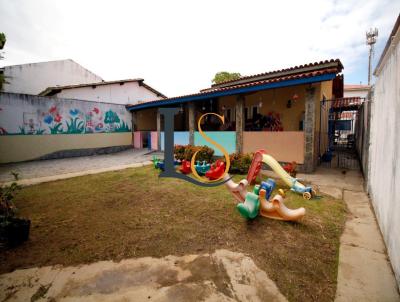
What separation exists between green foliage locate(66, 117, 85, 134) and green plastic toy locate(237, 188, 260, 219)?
43.7ft

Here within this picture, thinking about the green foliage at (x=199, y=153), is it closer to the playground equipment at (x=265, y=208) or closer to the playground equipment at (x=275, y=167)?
the playground equipment at (x=275, y=167)

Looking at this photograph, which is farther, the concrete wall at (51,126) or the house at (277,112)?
the concrete wall at (51,126)

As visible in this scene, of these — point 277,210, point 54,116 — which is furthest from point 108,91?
point 277,210

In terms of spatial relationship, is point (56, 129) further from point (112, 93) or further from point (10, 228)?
point (10, 228)

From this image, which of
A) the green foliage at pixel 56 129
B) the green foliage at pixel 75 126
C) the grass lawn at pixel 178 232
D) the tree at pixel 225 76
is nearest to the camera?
the grass lawn at pixel 178 232

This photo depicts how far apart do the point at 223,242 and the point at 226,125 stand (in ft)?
34.5

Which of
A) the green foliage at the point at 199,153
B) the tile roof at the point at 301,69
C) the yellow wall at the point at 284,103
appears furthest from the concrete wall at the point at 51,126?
the yellow wall at the point at 284,103

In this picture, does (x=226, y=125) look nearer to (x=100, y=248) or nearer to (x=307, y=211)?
(x=307, y=211)

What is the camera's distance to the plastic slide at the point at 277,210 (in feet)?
12.2

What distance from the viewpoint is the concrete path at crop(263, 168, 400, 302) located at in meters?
2.18

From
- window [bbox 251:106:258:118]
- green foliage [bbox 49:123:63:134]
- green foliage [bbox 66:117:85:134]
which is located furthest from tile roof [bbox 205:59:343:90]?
green foliage [bbox 49:123:63:134]

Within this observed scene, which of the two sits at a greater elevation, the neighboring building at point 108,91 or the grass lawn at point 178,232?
the neighboring building at point 108,91

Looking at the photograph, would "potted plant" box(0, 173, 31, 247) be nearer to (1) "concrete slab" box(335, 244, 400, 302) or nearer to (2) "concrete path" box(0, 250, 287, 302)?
(2) "concrete path" box(0, 250, 287, 302)

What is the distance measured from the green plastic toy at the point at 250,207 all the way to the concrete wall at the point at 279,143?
16.9 ft
